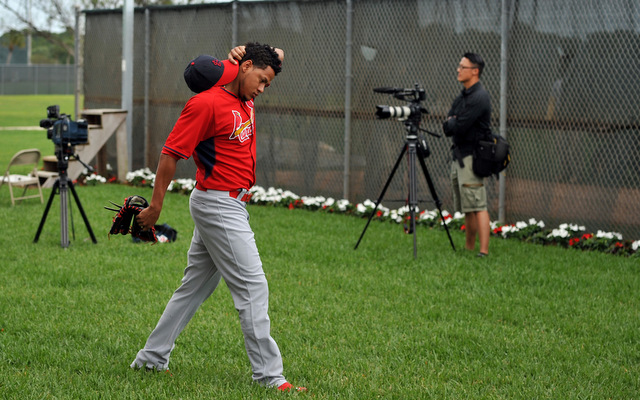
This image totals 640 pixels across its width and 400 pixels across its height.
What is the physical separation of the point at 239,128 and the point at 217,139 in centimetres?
13

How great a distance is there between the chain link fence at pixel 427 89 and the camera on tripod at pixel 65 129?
418 cm

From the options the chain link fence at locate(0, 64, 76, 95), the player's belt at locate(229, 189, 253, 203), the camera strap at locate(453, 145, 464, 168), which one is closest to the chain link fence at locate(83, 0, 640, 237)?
the camera strap at locate(453, 145, 464, 168)

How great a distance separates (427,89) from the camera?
10.8 metres

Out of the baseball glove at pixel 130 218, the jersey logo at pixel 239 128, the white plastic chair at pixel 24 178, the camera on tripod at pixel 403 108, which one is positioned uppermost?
the camera on tripod at pixel 403 108

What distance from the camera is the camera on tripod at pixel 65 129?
8492mm

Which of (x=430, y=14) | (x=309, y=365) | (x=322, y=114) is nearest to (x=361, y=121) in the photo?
(x=322, y=114)

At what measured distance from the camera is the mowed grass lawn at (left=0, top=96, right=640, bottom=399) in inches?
→ 183

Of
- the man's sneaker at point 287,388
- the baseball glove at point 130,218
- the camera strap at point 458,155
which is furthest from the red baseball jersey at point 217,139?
the camera strap at point 458,155

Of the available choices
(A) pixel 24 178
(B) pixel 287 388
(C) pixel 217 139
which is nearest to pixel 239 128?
(C) pixel 217 139

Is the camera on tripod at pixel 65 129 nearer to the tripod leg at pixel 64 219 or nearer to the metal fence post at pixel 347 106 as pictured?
the tripod leg at pixel 64 219

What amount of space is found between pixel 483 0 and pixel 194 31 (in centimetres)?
544

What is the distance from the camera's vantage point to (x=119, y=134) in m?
13.9

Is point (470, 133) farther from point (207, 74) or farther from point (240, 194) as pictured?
point (207, 74)

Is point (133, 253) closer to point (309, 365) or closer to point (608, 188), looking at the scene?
point (309, 365)
